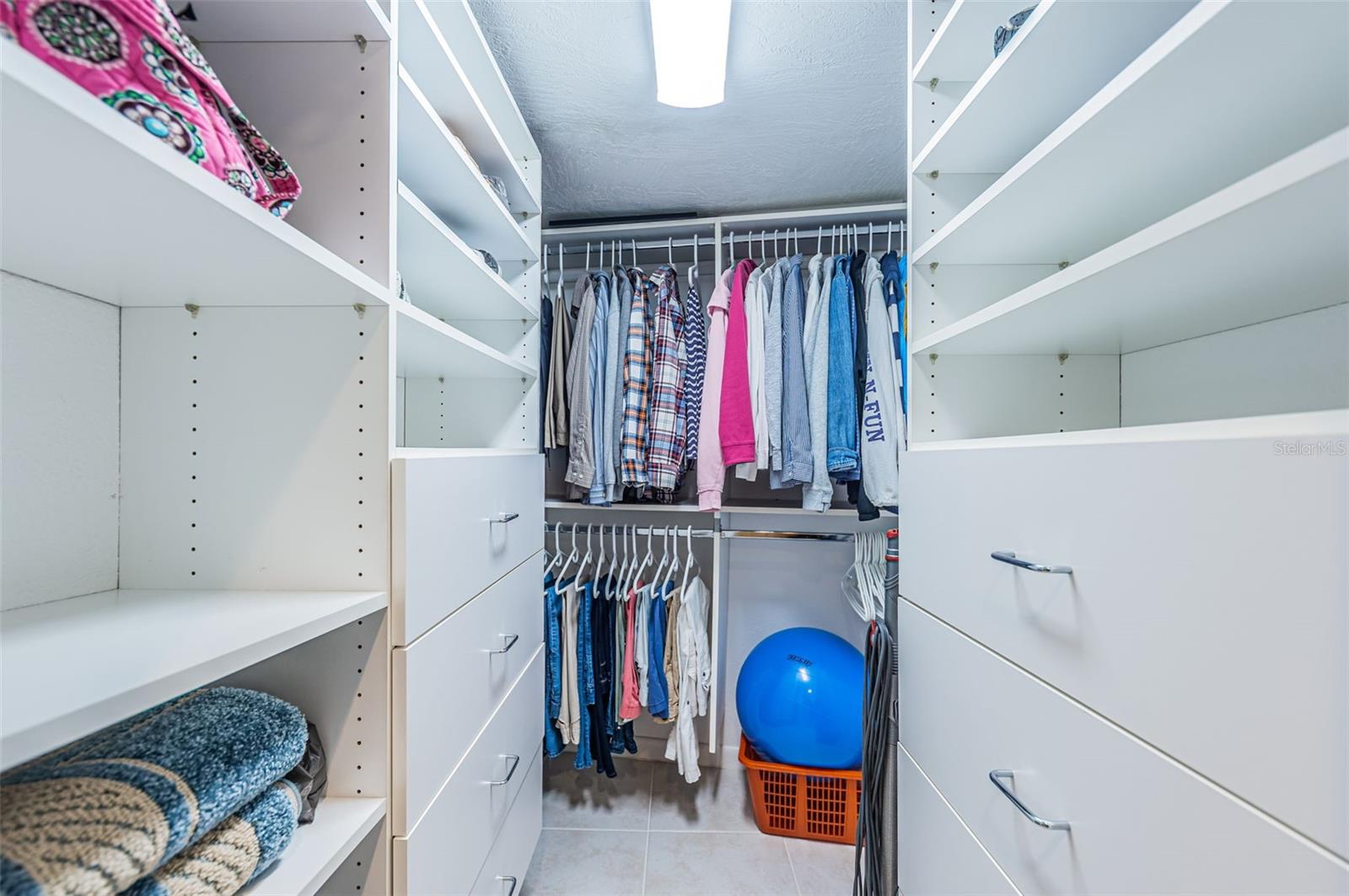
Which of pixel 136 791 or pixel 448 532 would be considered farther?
pixel 448 532

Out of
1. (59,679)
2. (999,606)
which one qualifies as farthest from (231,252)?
(999,606)

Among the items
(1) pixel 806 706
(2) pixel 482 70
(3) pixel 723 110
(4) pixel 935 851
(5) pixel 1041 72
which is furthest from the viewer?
(1) pixel 806 706

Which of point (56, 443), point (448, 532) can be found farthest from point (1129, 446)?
point (56, 443)

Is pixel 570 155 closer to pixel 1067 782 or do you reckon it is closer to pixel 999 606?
pixel 999 606

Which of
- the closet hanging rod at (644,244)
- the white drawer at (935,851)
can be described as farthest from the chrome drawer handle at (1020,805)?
the closet hanging rod at (644,244)

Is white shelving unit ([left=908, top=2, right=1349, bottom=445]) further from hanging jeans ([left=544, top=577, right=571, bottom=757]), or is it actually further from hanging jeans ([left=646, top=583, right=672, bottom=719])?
hanging jeans ([left=544, top=577, right=571, bottom=757])

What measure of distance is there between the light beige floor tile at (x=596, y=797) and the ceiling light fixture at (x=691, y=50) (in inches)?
85.9

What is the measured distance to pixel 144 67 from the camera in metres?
0.41

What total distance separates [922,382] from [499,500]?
91cm

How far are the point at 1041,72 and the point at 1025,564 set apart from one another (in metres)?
0.73

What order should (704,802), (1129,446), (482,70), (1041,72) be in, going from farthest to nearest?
(704,802), (482,70), (1041,72), (1129,446)

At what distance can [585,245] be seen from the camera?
1968 millimetres

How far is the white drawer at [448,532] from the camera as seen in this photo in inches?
27.5

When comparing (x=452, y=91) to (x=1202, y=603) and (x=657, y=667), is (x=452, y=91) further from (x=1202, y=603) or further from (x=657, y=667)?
(x=657, y=667)
